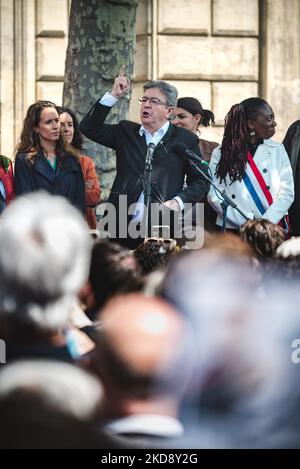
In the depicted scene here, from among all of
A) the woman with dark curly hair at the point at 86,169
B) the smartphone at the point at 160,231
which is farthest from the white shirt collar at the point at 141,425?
the woman with dark curly hair at the point at 86,169

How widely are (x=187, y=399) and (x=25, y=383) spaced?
56 cm

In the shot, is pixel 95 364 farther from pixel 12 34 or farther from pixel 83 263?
pixel 12 34

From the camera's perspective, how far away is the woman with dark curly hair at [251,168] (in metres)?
8.93

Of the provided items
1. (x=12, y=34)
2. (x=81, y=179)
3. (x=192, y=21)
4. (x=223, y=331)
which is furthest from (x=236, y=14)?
(x=223, y=331)

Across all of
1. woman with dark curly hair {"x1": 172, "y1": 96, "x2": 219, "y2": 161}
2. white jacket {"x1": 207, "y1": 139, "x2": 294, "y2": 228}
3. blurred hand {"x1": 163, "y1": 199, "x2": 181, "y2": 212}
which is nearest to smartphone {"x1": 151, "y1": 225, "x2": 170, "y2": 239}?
blurred hand {"x1": 163, "y1": 199, "x2": 181, "y2": 212}

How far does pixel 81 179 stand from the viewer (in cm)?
870

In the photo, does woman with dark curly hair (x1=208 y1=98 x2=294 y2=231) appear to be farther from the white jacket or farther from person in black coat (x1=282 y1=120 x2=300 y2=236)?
person in black coat (x1=282 y1=120 x2=300 y2=236)

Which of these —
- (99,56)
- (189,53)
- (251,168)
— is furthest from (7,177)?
(189,53)

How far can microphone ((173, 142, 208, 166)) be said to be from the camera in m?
8.42

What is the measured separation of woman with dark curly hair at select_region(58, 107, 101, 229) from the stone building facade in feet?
22.5

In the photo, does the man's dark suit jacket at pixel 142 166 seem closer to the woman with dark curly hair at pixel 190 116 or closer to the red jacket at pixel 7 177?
the red jacket at pixel 7 177

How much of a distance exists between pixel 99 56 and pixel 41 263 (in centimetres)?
840

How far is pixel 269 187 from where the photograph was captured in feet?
29.4

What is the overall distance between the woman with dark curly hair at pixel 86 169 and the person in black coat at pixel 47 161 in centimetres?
30
